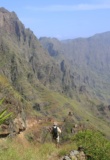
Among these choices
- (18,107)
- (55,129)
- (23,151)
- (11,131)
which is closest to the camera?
(23,151)

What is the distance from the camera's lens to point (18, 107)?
21.9 meters

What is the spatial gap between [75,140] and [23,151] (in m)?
5.02

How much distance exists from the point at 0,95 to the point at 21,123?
1.98m

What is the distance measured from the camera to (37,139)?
21.2 metres

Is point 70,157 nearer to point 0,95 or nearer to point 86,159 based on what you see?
point 86,159

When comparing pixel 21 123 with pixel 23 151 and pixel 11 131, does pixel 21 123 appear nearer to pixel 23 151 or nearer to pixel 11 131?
pixel 11 131

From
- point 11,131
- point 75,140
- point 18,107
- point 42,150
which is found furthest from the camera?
point 18,107

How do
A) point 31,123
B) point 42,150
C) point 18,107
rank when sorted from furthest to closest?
point 31,123
point 18,107
point 42,150

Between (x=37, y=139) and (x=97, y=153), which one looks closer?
(x=97, y=153)

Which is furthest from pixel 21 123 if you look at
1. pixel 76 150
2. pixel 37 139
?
pixel 76 150

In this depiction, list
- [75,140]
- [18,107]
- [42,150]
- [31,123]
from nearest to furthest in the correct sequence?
[42,150], [75,140], [18,107], [31,123]

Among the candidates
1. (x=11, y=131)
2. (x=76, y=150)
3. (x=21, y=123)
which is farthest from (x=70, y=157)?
(x=21, y=123)

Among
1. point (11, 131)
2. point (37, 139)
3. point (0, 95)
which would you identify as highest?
point (0, 95)

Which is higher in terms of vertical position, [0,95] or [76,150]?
[0,95]
